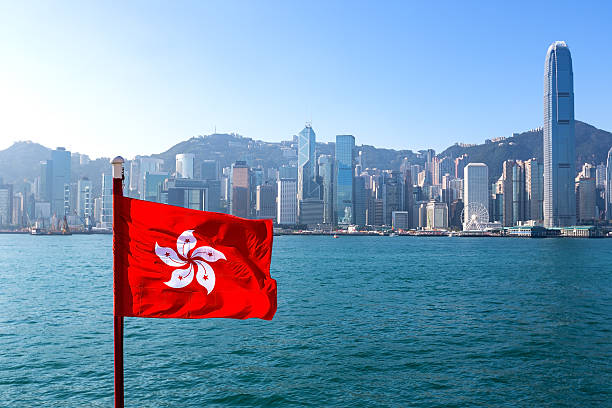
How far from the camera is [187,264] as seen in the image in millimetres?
7109

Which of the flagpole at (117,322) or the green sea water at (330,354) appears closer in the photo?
the flagpole at (117,322)

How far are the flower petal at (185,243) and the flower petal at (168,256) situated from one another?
0.31 ft

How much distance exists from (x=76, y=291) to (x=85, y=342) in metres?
20.9

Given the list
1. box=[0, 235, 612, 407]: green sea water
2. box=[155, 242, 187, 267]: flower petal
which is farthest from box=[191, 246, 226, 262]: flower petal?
box=[0, 235, 612, 407]: green sea water

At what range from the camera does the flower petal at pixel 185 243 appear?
279 inches

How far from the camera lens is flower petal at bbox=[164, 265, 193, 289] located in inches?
278

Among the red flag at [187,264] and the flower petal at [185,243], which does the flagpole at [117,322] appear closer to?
the red flag at [187,264]

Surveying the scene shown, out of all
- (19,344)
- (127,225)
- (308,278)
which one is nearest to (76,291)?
(19,344)

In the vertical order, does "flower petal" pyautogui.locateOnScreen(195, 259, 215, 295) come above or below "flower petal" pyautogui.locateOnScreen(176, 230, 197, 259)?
below

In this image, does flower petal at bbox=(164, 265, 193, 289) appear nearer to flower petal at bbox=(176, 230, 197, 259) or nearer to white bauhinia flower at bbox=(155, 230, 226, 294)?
white bauhinia flower at bbox=(155, 230, 226, 294)

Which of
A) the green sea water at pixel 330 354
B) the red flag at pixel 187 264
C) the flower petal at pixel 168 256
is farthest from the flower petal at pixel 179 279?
the green sea water at pixel 330 354

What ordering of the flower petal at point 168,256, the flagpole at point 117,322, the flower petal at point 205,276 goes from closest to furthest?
the flagpole at point 117,322
the flower petal at point 168,256
the flower petal at point 205,276

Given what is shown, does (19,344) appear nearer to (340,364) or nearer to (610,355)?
(340,364)

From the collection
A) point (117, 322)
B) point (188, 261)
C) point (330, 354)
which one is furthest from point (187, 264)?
point (330, 354)
